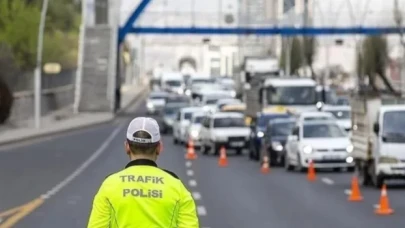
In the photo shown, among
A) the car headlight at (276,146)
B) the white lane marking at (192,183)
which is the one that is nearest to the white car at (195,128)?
the car headlight at (276,146)

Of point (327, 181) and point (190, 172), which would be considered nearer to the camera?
point (327, 181)

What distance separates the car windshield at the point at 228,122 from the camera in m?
49.5

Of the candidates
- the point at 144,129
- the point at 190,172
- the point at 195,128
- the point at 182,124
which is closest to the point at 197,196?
the point at 190,172

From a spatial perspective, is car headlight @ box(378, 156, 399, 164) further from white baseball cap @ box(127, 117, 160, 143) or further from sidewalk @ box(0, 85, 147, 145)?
sidewalk @ box(0, 85, 147, 145)

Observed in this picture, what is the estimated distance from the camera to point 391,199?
26.0m

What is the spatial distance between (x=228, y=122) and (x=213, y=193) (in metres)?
21.8

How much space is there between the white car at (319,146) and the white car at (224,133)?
34.0 feet

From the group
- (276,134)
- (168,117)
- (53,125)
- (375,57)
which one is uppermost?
(375,57)

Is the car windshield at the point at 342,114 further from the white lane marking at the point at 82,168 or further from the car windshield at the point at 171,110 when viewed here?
the car windshield at the point at 171,110

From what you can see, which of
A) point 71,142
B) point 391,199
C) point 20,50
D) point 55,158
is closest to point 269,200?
point 391,199

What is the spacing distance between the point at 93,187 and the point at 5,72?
4380 centimetres

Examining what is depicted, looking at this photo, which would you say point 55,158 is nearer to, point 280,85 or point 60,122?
point 280,85

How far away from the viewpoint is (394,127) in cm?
2945

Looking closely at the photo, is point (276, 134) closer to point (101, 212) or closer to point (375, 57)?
point (101, 212)
